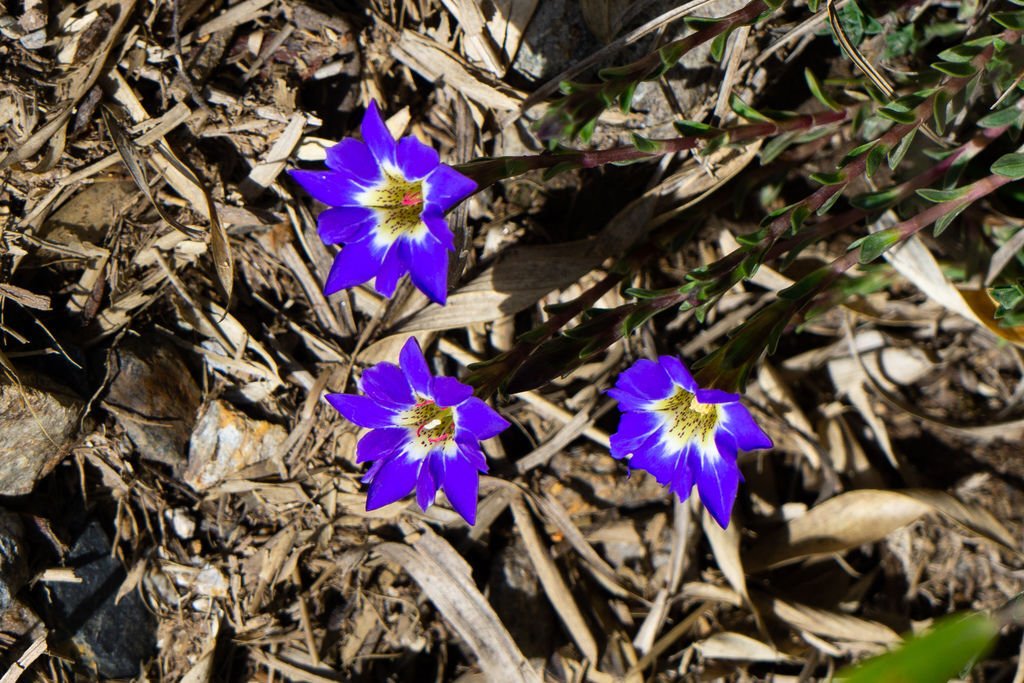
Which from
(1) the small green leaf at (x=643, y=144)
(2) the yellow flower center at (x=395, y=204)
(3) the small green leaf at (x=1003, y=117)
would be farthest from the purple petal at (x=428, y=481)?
(3) the small green leaf at (x=1003, y=117)

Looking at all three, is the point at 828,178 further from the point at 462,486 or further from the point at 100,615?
the point at 100,615

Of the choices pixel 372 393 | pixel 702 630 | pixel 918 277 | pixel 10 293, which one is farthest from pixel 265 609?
pixel 918 277

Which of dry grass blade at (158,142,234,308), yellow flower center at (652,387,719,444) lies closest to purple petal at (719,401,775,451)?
yellow flower center at (652,387,719,444)

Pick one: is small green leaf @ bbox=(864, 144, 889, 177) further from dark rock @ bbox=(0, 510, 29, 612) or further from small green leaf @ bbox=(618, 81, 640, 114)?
dark rock @ bbox=(0, 510, 29, 612)

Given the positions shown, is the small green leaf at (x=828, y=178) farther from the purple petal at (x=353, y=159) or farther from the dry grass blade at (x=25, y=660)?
the dry grass blade at (x=25, y=660)

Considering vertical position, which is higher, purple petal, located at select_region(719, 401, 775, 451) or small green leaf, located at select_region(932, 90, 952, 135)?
small green leaf, located at select_region(932, 90, 952, 135)
